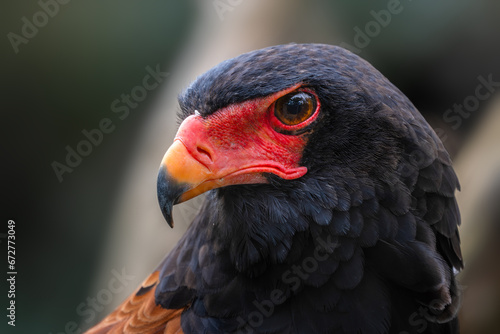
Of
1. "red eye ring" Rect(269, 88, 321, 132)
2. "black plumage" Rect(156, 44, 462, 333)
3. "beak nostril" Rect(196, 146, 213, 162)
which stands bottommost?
"black plumage" Rect(156, 44, 462, 333)

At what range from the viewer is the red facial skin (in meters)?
2.29

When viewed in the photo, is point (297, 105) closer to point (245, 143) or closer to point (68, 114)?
point (245, 143)

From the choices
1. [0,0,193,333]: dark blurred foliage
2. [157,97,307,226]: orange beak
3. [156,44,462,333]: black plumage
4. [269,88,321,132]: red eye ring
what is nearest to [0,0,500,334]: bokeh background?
[0,0,193,333]: dark blurred foliage

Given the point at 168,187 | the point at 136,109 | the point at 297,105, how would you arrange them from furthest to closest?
the point at 136,109 → the point at 297,105 → the point at 168,187

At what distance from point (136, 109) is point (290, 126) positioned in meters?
4.38

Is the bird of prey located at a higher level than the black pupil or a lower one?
lower

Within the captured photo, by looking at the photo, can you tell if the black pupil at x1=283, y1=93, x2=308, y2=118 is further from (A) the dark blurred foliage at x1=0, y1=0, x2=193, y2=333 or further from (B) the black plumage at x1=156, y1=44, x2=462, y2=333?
(A) the dark blurred foliage at x1=0, y1=0, x2=193, y2=333

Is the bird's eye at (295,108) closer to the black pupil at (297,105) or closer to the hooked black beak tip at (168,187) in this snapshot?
the black pupil at (297,105)

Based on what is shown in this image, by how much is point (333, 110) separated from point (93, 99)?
4794mm

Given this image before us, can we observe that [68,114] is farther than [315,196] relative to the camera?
Yes

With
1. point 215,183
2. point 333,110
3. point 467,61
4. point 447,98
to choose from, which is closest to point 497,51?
point 467,61

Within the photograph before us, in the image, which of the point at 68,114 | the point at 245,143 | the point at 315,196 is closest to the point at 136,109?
the point at 68,114

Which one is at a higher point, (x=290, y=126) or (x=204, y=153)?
(x=204, y=153)

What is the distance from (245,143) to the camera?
7.79 ft
